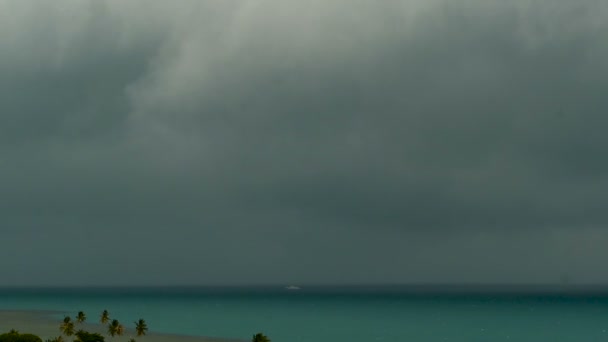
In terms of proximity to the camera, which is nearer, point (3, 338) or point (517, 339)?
point (3, 338)

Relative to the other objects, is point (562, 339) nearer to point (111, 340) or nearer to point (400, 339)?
point (400, 339)

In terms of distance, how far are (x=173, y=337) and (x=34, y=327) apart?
1949 inches

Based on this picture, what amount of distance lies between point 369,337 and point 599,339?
70.1m

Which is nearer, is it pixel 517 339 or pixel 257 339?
pixel 257 339

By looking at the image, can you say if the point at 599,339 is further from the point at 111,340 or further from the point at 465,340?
the point at 111,340

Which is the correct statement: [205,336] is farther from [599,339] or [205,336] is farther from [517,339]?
[599,339]

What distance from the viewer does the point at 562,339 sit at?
639ft

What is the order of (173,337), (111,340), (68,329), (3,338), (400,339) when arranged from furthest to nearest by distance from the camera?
1. (400,339)
2. (173,337)
3. (111,340)
4. (68,329)
5. (3,338)

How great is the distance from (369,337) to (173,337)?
60.9 m

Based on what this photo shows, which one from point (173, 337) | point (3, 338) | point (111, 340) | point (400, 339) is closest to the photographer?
point (3, 338)

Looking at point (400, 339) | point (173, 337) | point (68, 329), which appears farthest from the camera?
point (400, 339)

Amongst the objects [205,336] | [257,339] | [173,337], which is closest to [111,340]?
[173,337]

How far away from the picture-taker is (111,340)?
6220 inches

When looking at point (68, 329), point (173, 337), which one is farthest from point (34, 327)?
point (68, 329)
